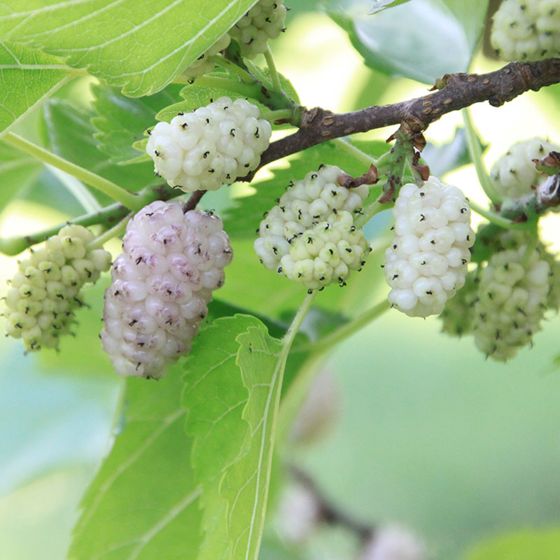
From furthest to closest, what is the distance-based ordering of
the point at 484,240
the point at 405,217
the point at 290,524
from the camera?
the point at 290,524 → the point at 484,240 → the point at 405,217

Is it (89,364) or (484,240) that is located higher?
(484,240)

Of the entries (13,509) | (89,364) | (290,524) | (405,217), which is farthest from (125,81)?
(13,509)

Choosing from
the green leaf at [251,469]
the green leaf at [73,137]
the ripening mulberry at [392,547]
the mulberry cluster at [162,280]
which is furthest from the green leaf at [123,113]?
the ripening mulberry at [392,547]

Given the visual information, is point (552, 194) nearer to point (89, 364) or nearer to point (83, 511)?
point (83, 511)

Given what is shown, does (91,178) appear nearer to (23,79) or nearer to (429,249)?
(23,79)

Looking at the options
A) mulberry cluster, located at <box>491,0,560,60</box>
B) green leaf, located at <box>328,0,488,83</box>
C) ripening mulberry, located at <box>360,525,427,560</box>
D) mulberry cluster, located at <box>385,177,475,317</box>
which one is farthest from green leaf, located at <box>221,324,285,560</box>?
ripening mulberry, located at <box>360,525,427,560</box>

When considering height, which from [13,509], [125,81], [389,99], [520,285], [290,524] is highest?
[125,81]

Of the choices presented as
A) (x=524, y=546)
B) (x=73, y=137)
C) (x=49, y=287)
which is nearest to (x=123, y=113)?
(x=73, y=137)
